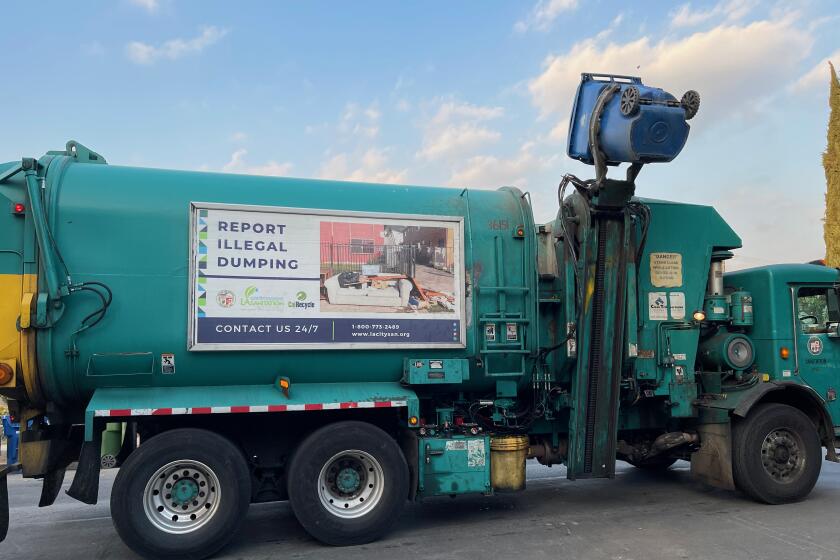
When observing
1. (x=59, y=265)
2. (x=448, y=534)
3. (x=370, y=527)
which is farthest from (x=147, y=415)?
(x=448, y=534)

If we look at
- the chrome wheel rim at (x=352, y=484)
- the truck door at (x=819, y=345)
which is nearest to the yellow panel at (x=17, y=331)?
the chrome wheel rim at (x=352, y=484)

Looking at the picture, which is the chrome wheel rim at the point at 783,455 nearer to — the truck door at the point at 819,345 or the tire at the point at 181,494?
the truck door at the point at 819,345

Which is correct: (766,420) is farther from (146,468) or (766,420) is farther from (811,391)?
(146,468)

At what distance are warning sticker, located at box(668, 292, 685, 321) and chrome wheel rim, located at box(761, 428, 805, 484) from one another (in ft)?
5.58

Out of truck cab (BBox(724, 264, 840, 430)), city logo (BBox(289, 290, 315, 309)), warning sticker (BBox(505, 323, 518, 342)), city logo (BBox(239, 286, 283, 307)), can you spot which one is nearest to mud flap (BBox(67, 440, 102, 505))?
city logo (BBox(239, 286, 283, 307))

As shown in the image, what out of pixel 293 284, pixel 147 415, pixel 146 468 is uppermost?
pixel 293 284

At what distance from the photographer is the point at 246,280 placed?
6105 millimetres

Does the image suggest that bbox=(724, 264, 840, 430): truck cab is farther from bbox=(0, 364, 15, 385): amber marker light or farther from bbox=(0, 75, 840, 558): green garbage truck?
bbox=(0, 364, 15, 385): amber marker light

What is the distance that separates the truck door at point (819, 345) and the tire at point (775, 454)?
0.53 metres

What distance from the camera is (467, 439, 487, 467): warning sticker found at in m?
6.53

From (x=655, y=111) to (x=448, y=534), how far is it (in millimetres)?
4819

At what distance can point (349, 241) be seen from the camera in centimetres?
646

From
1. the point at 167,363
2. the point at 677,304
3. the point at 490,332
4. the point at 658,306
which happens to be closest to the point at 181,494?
the point at 167,363

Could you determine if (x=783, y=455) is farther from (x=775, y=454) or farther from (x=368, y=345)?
(x=368, y=345)
